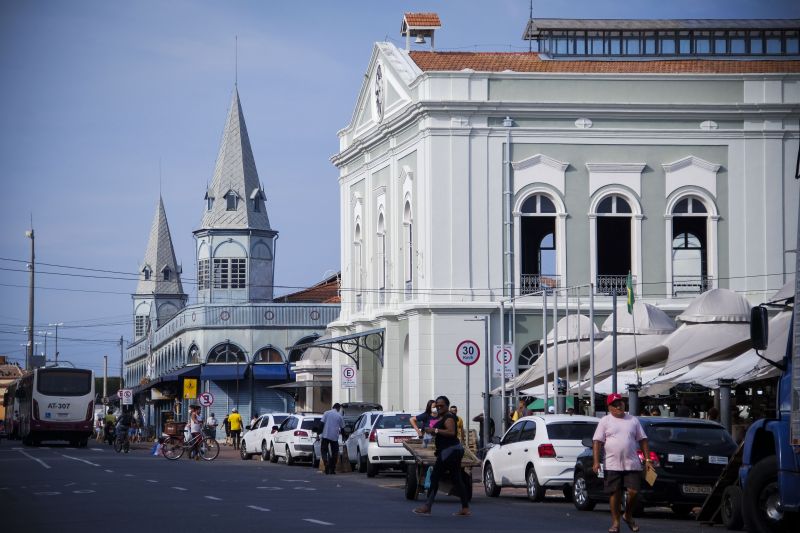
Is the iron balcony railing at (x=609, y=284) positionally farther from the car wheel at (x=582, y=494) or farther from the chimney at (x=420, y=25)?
the car wheel at (x=582, y=494)

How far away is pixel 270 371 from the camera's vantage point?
8625 cm

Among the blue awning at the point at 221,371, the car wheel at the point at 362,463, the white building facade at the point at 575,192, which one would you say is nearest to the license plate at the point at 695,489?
the car wheel at the point at 362,463

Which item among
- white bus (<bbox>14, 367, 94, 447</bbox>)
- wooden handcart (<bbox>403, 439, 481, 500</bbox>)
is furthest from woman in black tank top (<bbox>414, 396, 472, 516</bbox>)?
white bus (<bbox>14, 367, 94, 447</bbox>)

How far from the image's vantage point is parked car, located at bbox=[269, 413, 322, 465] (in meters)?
43.5

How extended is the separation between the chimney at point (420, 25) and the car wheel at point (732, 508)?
39.4 m

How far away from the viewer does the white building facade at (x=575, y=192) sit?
49906mm

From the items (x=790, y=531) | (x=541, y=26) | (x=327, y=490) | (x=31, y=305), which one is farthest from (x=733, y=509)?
(x=31, y=305)

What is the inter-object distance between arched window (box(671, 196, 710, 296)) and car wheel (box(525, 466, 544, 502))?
85.0 feet

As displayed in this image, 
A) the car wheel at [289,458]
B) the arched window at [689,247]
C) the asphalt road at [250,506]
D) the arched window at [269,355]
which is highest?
the arched window at [689,247]

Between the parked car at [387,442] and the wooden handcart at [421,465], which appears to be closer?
the wooden handcart at [421,465]

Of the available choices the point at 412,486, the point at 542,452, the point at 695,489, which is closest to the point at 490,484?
the point at 412,486

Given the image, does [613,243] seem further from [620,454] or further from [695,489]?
[620,454]

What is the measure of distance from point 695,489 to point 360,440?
15.6 meters

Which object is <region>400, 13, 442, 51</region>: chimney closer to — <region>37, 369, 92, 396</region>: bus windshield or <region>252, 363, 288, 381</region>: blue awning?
<region>37, 369, 92, 396</region>: bus windshield
